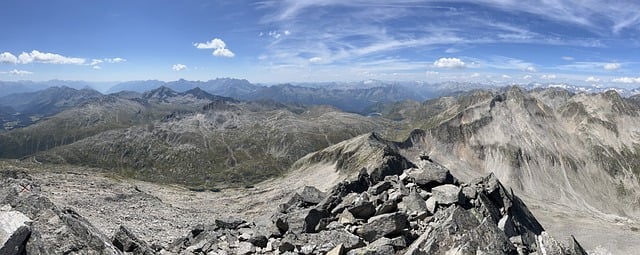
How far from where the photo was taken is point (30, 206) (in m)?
22.3

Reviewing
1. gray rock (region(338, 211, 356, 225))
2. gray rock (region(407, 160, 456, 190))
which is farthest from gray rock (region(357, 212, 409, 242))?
gray rock (region(407, 160, 456, 190))

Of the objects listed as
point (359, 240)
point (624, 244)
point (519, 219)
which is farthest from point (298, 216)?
point (624, 244)

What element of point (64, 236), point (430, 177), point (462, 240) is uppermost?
point (462, 240)

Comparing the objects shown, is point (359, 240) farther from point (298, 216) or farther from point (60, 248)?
point (60, 248)

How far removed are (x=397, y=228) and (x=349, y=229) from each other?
3571 mm

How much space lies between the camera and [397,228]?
28266 mm

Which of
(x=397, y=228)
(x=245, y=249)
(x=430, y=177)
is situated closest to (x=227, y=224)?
(x=245, y=249)

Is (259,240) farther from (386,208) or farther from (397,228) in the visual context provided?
(397,228)

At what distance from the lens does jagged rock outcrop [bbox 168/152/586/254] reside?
23.4m

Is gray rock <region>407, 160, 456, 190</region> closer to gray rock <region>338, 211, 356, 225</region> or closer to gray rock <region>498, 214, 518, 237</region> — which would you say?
gray rock <region>498, 214, 518, 237</region>

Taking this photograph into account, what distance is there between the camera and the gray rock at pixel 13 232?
17780mm

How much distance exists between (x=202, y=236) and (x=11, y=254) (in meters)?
20.3

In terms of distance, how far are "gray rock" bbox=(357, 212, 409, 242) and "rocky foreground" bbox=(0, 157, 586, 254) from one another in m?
0.07

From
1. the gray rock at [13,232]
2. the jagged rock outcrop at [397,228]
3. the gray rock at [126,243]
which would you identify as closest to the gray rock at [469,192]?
the jagged rock outcrop at [397,228]
